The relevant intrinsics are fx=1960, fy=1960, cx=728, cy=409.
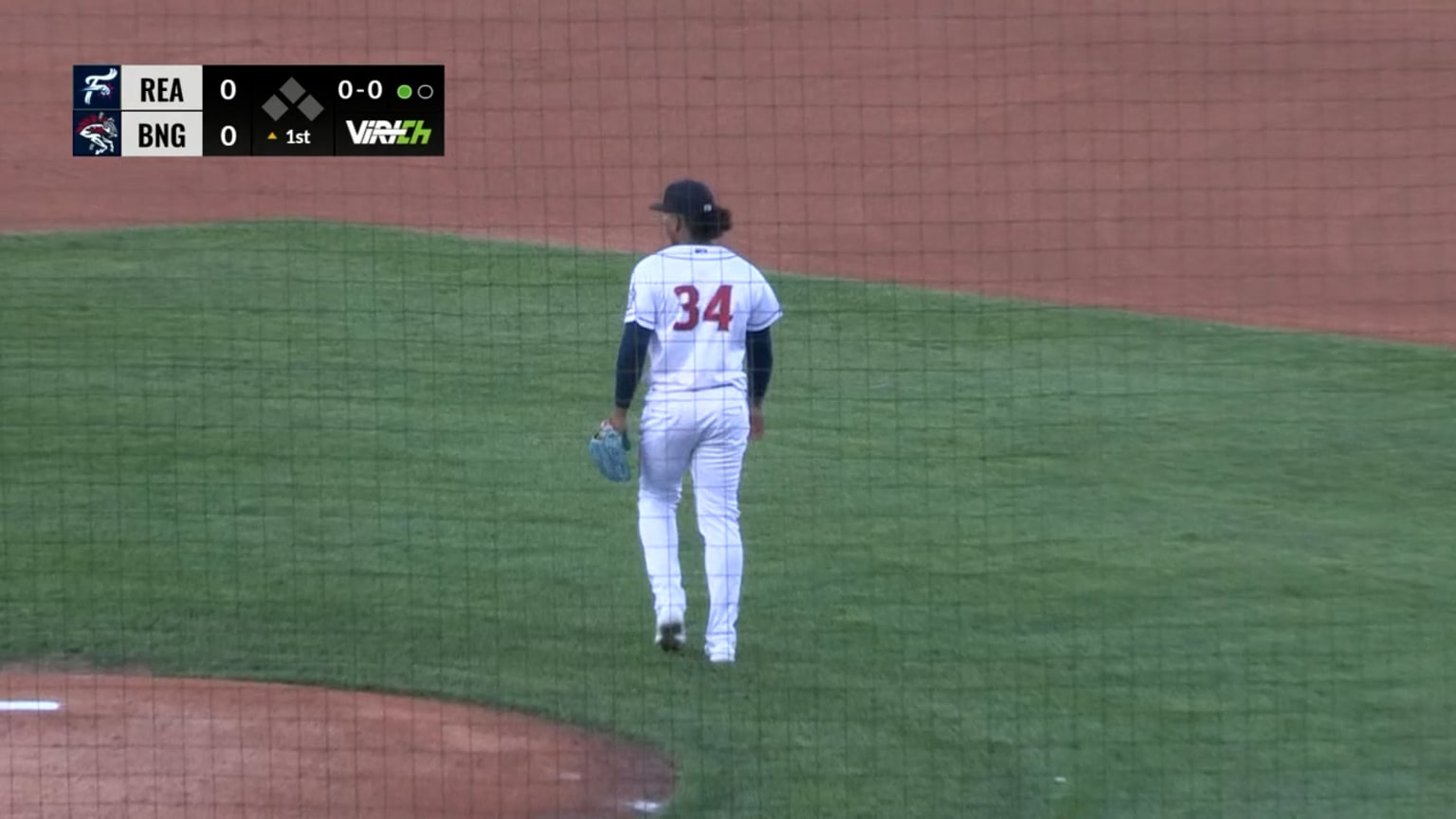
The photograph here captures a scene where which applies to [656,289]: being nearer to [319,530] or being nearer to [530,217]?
[319,530]

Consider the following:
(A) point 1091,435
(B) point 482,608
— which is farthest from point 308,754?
(A) point 1091,435

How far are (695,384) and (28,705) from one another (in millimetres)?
2508

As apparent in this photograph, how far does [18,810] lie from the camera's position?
5.60m

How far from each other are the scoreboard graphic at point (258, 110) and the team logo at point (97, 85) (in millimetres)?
12

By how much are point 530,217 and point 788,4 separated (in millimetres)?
3349

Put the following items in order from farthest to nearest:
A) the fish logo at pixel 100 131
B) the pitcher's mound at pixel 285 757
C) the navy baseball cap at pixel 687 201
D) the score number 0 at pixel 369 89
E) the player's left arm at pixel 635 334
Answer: the fish logo at pixel 100 131, the score number 0 at pixel 369 89, the navy baseball cap at pixel 687 201, the player's left arm at pixel 635 334, the pitcher's mound at pixel 285 757

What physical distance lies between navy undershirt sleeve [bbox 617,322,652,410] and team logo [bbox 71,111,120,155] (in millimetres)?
11680

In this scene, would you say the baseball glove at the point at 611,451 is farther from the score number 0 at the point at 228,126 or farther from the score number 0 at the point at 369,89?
the score number 0 at the point at 228,126

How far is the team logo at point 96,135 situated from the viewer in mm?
17266

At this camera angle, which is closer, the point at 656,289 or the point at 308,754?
the point at 308,754

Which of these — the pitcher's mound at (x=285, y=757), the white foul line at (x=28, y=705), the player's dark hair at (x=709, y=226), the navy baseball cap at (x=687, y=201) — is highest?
the navy baseball cap at (x=687, y=201)

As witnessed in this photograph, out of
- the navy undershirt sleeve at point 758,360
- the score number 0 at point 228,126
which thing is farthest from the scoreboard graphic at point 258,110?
the navy undershirt sleeve at point 758,360

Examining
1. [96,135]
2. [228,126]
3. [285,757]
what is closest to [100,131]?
[96,135]

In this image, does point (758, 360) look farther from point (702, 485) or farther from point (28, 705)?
point (28, 705)
